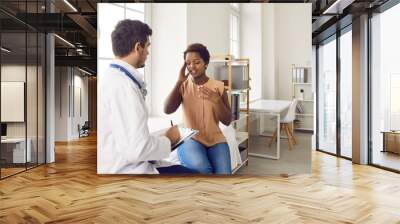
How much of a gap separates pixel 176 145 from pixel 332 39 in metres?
5.00

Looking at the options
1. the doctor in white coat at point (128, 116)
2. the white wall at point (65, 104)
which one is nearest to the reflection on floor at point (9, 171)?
the doctor in white coat at point (128, 116)

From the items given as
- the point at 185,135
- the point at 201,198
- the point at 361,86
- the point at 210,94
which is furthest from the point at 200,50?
the point at 361,86

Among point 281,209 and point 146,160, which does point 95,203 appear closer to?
point 146,160

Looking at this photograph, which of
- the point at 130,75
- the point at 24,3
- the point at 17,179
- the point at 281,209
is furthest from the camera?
the point at 24,3

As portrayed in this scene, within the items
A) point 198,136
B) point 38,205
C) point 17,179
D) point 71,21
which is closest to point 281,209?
point 198,136

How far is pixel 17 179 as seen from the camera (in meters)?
5.59

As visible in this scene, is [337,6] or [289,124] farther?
[337,6]

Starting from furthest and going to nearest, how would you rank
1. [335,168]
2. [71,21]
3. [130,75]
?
[71,21] → [335,168] → [130,75]

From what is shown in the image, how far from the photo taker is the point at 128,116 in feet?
16.2

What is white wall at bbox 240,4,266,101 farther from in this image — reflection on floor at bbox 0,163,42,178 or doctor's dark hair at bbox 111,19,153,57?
reflection on floor at bbox 0,163,42,178

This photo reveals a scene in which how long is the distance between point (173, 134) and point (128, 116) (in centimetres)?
67

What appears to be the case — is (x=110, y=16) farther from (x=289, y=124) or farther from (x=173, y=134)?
(x=289, y=124)

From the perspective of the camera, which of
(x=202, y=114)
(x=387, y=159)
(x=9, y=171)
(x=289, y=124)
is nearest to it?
(x=202, y=114)

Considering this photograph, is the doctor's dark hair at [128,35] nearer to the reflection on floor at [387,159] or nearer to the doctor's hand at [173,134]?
the doctor's hand at [173,134]
